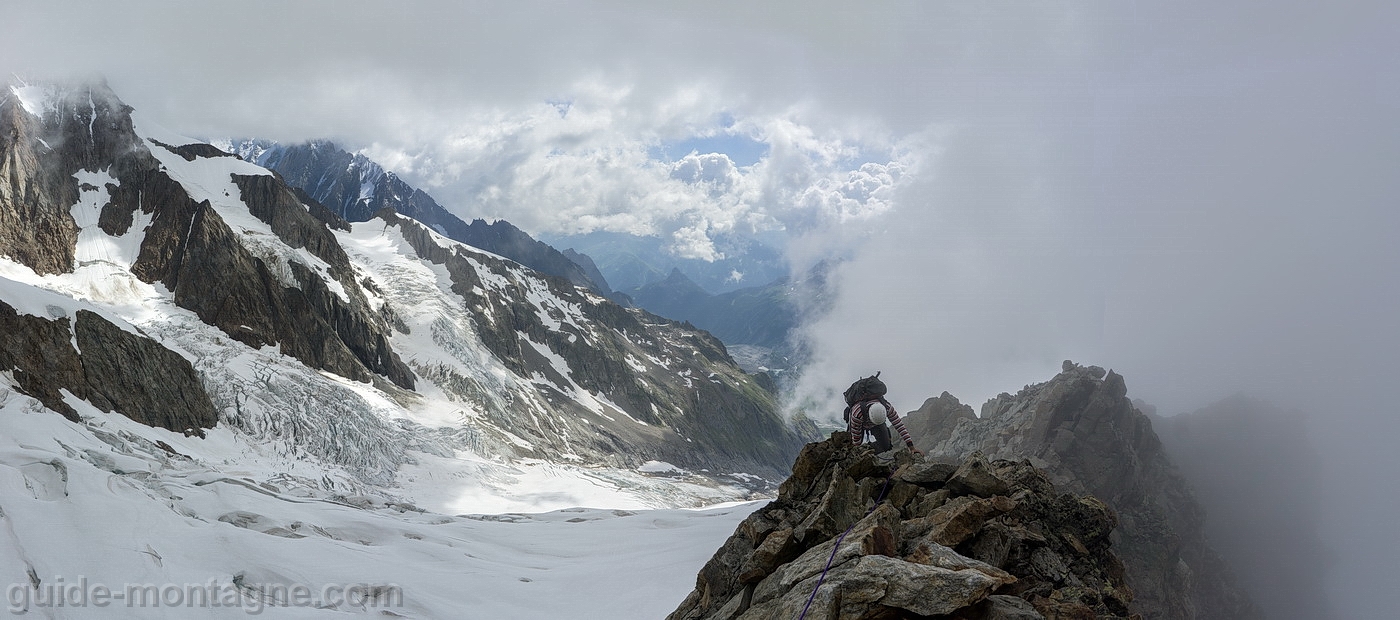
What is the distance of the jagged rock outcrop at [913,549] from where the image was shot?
33.4 feet

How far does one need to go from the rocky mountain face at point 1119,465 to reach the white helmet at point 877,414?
116ft

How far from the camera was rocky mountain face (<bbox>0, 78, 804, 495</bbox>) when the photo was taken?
62.7 meters

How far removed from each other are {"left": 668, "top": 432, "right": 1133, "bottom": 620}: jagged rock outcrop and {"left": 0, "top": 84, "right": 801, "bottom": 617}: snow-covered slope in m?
8.21

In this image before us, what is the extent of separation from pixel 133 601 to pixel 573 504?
247 ft

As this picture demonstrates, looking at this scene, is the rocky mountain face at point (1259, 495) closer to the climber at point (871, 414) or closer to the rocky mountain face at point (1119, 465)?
the rocky mountain face at point (1119, 465)

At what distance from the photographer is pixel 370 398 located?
3839 inches

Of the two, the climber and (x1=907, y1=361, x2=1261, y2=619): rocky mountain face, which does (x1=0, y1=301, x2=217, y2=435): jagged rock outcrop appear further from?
(x1=907, y1=361, x2=1261, y2=619): rocky mountain face

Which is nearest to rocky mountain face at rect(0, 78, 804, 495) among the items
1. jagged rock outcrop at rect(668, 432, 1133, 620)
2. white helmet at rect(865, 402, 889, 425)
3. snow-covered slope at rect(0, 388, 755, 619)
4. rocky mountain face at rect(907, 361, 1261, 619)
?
snow-covered slope at rect(0, 388, 755, 619)

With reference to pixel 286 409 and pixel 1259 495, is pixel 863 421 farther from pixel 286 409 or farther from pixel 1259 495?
pixel 1259 495

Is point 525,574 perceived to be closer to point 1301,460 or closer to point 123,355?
point 123,355

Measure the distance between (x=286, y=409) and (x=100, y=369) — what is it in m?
20.3

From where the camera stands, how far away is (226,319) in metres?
91.1

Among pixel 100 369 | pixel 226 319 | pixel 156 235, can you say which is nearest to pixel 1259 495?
pixel 100 369

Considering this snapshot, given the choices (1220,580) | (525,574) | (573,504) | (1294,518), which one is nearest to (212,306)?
(573,504)
